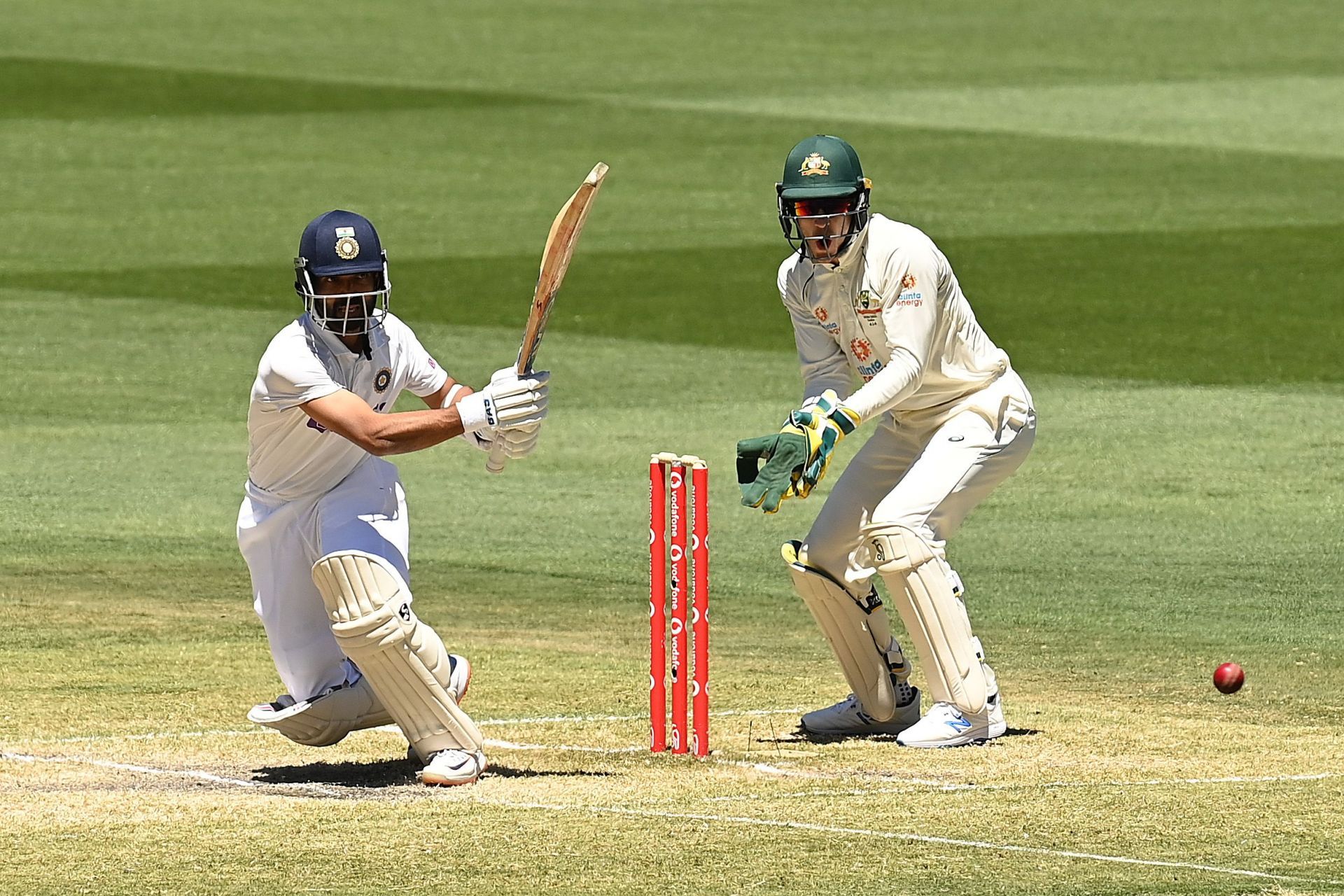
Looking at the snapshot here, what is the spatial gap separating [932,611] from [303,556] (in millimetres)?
2117

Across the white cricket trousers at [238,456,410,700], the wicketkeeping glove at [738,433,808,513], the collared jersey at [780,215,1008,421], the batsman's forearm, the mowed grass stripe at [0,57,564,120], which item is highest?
the mowed grass stripe at [0,57,564,120]

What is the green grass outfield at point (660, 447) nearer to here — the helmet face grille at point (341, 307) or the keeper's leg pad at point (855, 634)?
the keeper's leg pad at point (855, 634)

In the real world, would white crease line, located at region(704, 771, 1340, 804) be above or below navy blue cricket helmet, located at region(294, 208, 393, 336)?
below

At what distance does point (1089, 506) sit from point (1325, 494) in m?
1.31

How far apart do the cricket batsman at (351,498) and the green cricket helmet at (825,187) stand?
1.31m

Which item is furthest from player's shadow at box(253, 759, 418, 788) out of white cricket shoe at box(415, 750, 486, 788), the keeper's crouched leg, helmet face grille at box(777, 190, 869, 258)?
helmet face grille at box(777, 190, 869, 258)

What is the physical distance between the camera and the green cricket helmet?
941 centimetres

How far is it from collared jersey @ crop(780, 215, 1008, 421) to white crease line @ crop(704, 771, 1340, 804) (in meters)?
1.29

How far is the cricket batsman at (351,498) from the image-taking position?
8.54 m

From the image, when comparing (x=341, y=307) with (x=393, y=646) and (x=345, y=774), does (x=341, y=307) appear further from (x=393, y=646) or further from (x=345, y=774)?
(x=345, y=774)

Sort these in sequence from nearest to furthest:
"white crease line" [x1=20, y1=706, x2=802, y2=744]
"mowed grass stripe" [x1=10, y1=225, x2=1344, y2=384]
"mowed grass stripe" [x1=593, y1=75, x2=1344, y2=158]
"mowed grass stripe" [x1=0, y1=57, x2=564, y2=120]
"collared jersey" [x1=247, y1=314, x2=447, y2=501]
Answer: "collared jersey" [x1=247, y1=314, x2=447, y2=501], "white crease line" [x1=20, y1=706, x2=802, y2=744], "mowed grass stripe" [x1=10, y1=225, x2=1344, y2=384], "mowed grass stripe" [x1=593, y1=75, x2=1344, y2=158], "mowed grass stripe" [x1=0, y1=57, x2=564, y2=120]

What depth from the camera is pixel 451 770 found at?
8.65 m

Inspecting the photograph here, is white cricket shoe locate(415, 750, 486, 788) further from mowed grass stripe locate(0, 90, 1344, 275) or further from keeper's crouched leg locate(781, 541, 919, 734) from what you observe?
mowed grass stripe locate(0, 90, 1344, 275)

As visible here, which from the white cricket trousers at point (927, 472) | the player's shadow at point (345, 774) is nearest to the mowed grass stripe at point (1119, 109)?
the white cricket trousers at point (927, 472)
